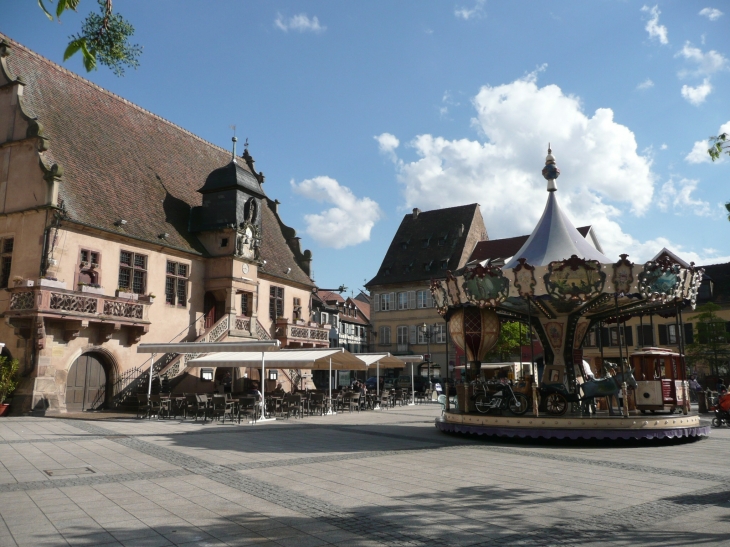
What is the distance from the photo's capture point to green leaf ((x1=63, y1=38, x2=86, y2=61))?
14.0 ft

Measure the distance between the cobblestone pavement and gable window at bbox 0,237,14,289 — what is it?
11.3 metres

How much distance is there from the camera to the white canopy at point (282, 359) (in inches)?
850

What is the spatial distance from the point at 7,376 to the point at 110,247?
652 centimetres

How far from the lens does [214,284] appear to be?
30578mm

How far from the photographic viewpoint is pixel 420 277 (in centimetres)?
5416

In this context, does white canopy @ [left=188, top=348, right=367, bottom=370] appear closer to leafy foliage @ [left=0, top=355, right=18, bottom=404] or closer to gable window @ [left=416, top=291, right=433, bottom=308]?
leafy foliage @ [left=0, top=355, right=18, bottom=404]

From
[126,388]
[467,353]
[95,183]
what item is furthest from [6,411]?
[467,353]

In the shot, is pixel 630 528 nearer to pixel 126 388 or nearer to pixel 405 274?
pixel 126 388

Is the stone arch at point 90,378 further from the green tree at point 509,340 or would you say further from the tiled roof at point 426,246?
the tiled roof at point 426,246

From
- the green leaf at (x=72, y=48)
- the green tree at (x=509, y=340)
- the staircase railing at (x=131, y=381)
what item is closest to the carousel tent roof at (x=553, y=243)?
the green leaf at (x=72, y=48)

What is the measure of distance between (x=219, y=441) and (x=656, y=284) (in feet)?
37.9

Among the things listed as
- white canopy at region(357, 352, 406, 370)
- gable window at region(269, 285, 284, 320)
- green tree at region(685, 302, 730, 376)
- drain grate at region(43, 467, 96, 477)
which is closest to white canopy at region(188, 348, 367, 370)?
white canopy at region(357, 352, 406, 370)

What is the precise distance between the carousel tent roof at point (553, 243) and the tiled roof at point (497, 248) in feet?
108

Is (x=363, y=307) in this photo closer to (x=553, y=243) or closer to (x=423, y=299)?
(x=423, y=299)
